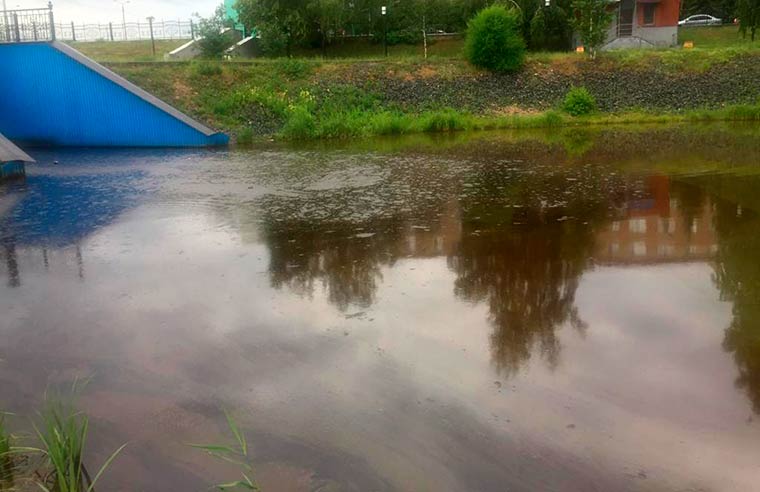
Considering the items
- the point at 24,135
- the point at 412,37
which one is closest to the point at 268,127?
the point at 24,135

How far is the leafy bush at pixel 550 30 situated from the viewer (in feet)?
129

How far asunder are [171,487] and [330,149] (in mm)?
19046

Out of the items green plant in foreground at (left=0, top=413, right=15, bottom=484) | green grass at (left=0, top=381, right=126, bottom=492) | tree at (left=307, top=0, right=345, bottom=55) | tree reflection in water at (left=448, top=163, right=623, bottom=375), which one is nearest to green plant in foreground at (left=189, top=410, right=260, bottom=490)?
green grass at (left=0, top=381, right=126, bottom=492)

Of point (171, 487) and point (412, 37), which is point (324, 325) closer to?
point (171, 487)

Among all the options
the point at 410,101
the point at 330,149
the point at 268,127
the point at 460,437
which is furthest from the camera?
the point at 410,101

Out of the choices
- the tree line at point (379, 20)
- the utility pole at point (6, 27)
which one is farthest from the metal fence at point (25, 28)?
the tree line at point (379, 20)

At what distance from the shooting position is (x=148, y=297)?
8742 mm

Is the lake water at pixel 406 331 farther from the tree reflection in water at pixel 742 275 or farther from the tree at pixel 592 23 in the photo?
the tree at pixel 592 23

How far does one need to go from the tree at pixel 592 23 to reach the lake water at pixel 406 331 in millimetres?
20953

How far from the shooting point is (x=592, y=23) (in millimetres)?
34250

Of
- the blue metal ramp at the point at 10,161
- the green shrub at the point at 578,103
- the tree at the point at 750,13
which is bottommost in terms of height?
the blue metal ramp at the point at 10,161

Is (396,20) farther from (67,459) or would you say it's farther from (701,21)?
(67,459)

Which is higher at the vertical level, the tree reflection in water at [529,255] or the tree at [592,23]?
the tree at [592,23]

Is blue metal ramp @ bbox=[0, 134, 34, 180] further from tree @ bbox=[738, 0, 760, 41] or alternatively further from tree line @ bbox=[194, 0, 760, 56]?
tree @ bbox=[738, 0, 760, 41]
